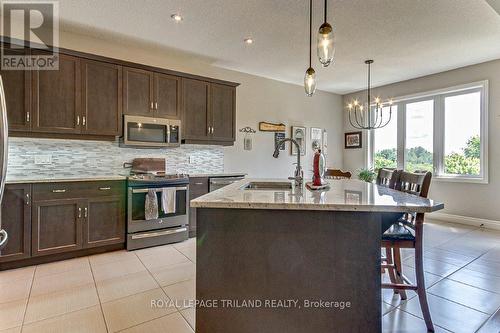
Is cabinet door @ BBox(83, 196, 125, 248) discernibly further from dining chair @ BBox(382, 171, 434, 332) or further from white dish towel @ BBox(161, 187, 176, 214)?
dining chair @ BBox(382, 171, 434, 332)

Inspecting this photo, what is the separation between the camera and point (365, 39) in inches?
138

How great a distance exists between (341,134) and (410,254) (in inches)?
153

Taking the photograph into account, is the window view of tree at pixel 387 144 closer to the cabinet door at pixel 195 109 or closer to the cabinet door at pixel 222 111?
the cabinet door at pixel 222 111

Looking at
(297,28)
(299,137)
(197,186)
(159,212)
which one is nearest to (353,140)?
(299,137)

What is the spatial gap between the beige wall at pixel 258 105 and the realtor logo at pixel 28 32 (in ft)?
0.93

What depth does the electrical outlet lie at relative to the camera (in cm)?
323

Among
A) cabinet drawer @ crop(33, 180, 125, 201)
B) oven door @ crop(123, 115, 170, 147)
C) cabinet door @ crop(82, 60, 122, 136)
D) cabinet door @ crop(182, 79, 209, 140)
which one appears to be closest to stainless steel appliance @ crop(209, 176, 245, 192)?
cabinet door @ crop(182, 79, 209, 140)

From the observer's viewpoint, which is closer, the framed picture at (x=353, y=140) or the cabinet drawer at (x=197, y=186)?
the cabinet drawer at (x=197, y=186)

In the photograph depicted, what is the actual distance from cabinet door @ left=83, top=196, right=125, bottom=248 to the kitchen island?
2.26m

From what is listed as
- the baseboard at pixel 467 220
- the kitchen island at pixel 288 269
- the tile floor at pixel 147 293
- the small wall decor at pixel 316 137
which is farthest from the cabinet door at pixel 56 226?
the baseboard at pixel 467 220

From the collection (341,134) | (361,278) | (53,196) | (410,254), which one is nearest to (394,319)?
(361,278)

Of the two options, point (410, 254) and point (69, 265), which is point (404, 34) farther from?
point (69, 265)

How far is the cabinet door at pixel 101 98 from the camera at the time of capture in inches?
129

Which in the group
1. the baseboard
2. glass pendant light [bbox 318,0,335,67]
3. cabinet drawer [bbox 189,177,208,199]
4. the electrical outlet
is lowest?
the baseboard
